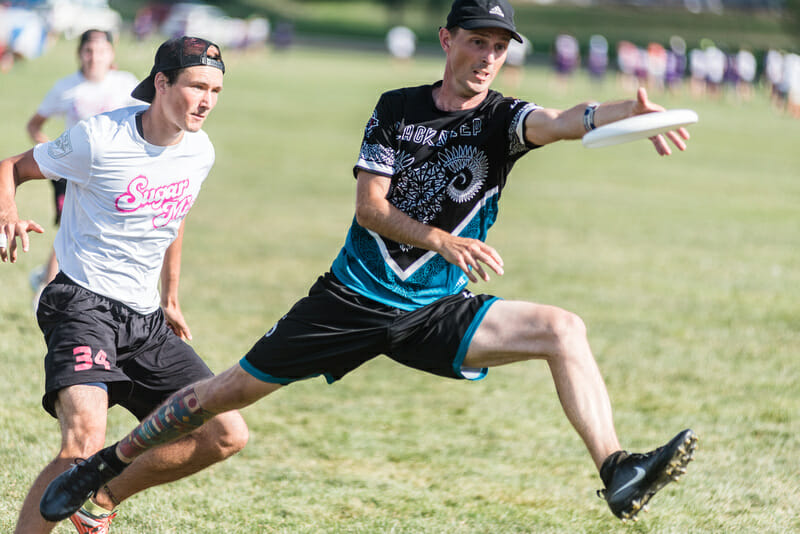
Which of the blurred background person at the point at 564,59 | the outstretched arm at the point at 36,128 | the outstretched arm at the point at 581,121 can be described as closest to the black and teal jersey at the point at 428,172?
the outstretched arm at the point at 581,121

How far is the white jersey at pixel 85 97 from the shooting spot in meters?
9.06

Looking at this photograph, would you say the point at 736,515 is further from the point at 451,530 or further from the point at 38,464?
the point at 38,464

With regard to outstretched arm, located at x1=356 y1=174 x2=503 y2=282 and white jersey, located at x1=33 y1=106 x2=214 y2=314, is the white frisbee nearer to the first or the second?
outstretched arm, located at x1=356 y1=174 x2=503 y2=282

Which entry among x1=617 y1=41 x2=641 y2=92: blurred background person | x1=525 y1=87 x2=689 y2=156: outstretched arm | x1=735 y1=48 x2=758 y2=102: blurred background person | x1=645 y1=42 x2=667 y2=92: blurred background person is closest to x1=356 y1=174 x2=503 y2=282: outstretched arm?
x1=525 y1=87 x2=689 y2=156: outstretched arm

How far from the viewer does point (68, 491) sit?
4.28 meters

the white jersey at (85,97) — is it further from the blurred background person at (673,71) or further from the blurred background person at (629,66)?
the blurred background person at (673,71)

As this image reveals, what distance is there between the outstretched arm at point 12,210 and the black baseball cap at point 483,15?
2.07 metres

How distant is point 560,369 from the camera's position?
4.19 metres

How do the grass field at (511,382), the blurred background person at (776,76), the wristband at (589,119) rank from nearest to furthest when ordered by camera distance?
the wristband at (589,119), the grass field at (511,382), the blurred background person at (776,76)

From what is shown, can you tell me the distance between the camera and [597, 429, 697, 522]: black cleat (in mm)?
3846

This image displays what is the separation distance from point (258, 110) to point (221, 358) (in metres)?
23.5

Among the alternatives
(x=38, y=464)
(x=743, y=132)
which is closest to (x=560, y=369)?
(x=38, y=464)

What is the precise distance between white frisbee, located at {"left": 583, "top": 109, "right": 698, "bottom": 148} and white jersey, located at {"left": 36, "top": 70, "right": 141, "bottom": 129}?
594 cm

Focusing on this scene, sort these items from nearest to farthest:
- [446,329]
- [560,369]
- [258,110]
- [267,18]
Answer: [560,369] < [446,329] < [258,110] < [267,18]
